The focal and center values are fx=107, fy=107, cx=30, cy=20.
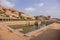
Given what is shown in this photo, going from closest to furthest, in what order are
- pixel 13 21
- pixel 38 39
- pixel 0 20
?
pixel 38 39
pixel 0 20
pixel 13 21

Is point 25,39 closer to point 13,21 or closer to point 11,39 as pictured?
point 11,39

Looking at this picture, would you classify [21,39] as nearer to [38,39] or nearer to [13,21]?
[38,39]

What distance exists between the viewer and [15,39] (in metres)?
9.43

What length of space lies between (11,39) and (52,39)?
362cm

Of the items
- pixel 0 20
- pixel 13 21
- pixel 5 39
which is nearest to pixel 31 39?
pixel 5 39

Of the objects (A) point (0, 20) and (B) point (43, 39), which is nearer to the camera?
(B) point (43, 39)

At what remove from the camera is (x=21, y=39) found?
946 cm

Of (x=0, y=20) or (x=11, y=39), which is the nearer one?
(x=11, y=39)

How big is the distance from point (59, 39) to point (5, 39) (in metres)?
4.84

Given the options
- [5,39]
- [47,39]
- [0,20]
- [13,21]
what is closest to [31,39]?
[47,39]

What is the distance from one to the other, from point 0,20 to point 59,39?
18847mm

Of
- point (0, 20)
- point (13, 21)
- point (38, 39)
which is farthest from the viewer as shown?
point (13, 21)

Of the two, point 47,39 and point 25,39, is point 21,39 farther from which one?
point 47,39

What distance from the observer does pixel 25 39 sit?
30.8 feet
